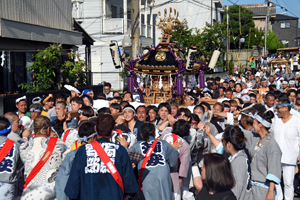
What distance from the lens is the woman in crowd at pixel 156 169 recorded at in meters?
4.34

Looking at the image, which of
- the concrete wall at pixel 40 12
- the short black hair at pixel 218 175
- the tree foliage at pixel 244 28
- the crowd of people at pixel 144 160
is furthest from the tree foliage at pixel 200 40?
the tree foliage at pixel 244 28

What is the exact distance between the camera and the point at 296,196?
6777mm

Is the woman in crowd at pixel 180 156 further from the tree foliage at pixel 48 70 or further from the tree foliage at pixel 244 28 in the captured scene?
the tree foliage at pixel 244 28

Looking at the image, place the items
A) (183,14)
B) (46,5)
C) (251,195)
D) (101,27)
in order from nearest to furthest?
(251,195)
(46,5)
(101,27)
(183,14)

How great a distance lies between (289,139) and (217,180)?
132 inches

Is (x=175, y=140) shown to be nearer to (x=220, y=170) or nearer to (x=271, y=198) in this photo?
(x=271, y=198)

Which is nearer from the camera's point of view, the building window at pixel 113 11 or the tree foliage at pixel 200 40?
the tree foliage at pixel 200 40

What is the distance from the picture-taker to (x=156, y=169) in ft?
14.3

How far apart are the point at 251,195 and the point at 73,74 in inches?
409

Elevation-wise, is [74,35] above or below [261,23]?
below

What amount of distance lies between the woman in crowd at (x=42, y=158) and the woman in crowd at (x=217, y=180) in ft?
6.37

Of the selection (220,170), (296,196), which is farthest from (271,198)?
(296,196)

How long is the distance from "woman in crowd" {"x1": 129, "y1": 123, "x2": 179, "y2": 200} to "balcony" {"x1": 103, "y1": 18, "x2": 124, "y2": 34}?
18.1 metres

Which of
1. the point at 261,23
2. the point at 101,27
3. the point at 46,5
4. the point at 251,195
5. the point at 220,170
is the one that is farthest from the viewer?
the point at 261,23
